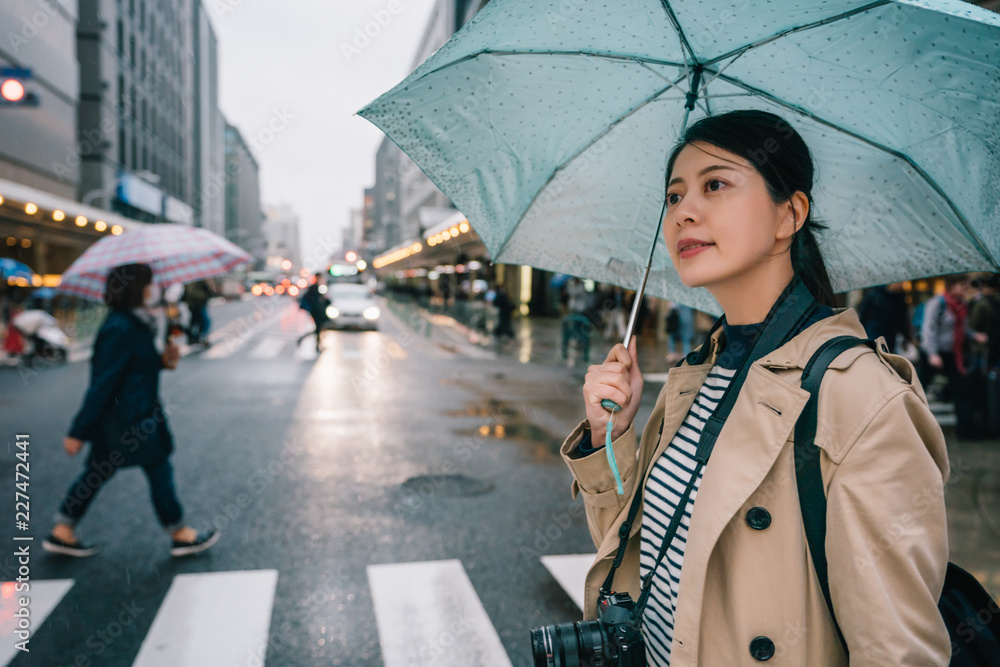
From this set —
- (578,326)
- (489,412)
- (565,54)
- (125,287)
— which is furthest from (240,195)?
(565,54)

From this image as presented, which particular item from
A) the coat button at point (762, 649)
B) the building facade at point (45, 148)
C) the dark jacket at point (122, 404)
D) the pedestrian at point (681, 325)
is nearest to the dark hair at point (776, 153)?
Result: the coat button at point (762, 649)

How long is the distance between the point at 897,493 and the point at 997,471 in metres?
6.64

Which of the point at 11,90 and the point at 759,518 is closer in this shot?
the point at 759,518

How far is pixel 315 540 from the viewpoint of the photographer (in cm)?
466

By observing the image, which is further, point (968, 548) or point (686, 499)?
point (968, 548)

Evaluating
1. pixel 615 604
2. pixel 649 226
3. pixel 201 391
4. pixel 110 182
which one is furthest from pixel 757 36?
pixel 110 182

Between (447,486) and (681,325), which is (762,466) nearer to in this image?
(447,486)

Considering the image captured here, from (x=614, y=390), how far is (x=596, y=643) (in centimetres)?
56

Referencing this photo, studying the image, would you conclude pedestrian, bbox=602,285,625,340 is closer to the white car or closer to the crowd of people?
the white car

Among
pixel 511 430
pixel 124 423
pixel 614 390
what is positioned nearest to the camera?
pixel 614 390

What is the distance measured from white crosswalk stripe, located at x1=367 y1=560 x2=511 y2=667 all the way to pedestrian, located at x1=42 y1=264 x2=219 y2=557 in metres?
1.43

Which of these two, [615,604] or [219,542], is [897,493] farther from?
[219,542]

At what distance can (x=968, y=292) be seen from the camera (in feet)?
25.7

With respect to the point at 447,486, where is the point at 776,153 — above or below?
above
